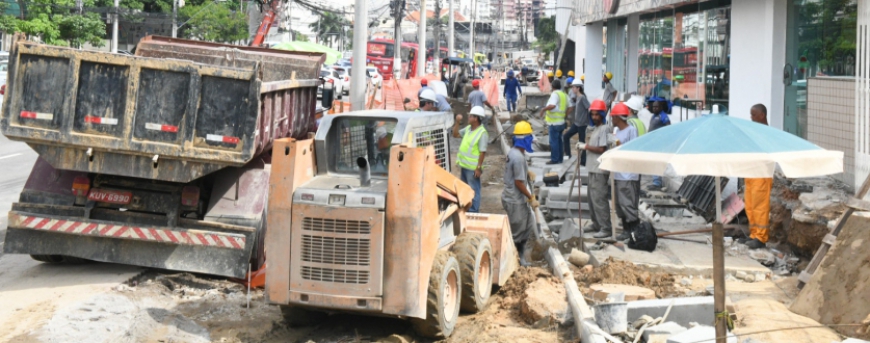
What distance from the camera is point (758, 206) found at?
1066 centimetres

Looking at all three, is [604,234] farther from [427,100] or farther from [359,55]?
[359,55]

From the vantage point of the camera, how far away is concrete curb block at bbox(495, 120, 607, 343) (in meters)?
7.24

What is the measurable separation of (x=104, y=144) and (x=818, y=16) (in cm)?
906

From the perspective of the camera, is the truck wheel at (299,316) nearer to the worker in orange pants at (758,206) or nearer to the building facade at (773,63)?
the worker in orange pants at (758,206)

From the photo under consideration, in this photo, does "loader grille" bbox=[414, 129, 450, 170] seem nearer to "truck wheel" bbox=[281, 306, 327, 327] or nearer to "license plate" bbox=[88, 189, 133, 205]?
"truck wheel" bbox=[281, 306, 327, 327]

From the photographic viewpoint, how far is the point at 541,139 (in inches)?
947

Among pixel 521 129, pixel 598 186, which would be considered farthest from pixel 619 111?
pixel 521 129

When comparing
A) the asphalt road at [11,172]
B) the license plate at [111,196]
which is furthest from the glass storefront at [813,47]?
the asphalt road at [11,172]

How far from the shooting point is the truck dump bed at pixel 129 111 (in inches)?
347

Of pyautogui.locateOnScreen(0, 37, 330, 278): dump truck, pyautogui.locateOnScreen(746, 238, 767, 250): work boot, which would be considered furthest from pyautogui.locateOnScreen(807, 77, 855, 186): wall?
pyautogui.locateOnScreen(0, 37, 330, 278): dump truck

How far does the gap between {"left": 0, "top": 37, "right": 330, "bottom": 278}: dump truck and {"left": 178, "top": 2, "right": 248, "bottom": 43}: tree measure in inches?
1880

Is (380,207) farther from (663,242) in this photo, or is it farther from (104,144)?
(663,242)

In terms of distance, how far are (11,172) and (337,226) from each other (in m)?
12.4

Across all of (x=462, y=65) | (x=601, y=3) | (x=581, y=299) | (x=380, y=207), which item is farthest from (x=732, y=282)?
(x=462, y=65)
